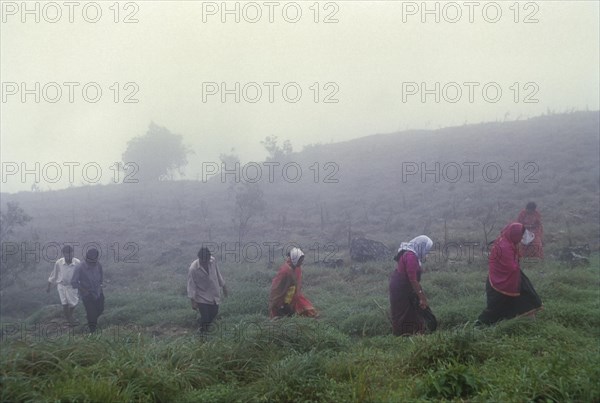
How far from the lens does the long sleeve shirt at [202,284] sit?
300 inches

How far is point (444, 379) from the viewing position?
4.02 meters

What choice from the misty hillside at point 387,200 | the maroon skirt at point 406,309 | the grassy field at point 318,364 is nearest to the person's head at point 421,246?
the maroon skirt at point 406,309

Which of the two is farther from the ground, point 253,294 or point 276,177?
point 276,177

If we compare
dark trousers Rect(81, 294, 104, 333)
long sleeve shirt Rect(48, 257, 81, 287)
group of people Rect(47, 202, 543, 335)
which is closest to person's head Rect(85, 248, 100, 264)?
group of people Rect(47, 202, 543, 335)

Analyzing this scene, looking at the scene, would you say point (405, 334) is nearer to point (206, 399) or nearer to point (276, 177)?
point (206, 399)

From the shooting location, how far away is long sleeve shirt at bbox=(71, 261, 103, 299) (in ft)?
26.9

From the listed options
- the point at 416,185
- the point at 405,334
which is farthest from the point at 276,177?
the point at 405,334

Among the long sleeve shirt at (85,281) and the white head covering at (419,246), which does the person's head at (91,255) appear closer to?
the long sleeve shirt at (85,281)

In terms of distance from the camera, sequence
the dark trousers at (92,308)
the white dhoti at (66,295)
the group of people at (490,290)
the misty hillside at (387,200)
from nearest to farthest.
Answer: the group of people at (490,290), the dark trousers at (92,308), the white dhoti at (66,295), the misty hillside at (387,200)

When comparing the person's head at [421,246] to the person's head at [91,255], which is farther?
the person's head at [91,255]

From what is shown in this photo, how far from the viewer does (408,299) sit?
6.42 metres

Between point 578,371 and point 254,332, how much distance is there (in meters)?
3.03

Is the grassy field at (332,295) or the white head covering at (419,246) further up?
the white head covering at (419,246)

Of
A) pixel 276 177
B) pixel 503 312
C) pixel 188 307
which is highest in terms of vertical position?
pixel 276 177
